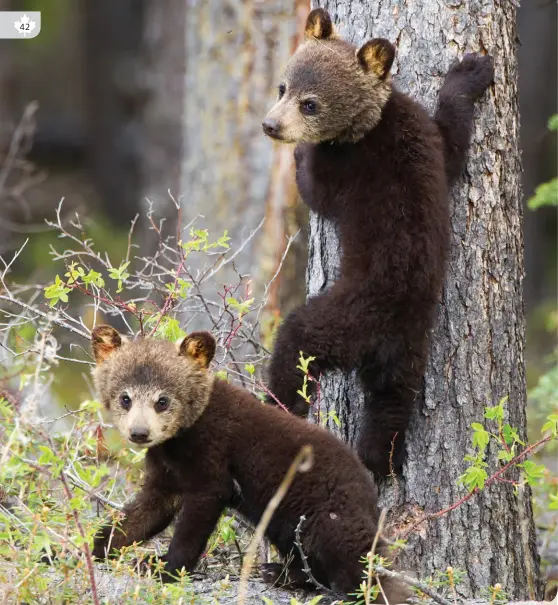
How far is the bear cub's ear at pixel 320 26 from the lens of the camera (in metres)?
5.51

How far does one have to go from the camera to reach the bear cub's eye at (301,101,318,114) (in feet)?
17.9

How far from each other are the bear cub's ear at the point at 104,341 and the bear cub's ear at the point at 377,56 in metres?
1.80

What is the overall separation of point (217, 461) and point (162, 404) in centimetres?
36

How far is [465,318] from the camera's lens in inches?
216

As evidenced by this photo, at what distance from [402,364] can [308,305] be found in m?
0.54

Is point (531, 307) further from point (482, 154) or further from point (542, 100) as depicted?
point (482, 154)

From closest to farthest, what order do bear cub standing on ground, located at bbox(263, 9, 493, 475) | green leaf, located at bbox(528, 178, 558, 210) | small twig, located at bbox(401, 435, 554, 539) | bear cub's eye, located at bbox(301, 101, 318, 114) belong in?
small twig, located at bbox(401, 435, 554, 539) < bear cub standing on ground, located at bbox(263, 9, 493, 475) < bear cub's eye, located at bbox(301, 101, 318, 114) < green leaf, located at bbox(528, 178, 558, 210)

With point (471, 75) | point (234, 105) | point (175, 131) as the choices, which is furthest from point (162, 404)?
point (175, 131)

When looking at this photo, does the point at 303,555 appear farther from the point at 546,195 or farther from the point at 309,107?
the point at 546,195

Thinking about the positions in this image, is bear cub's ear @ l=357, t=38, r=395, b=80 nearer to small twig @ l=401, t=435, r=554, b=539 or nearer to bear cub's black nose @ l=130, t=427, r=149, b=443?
small twig @ l=401, t=435, r=554, b=539

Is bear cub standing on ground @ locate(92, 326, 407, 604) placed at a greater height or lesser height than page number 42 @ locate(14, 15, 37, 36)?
lesser

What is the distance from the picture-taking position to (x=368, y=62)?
5.35m

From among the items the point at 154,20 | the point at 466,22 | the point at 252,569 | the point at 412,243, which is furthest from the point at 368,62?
the point at 154,20

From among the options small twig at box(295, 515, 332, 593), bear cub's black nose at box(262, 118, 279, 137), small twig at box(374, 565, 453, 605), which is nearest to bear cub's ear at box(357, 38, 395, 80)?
bear cub's black nose at box(262, 118, 279, 137)
